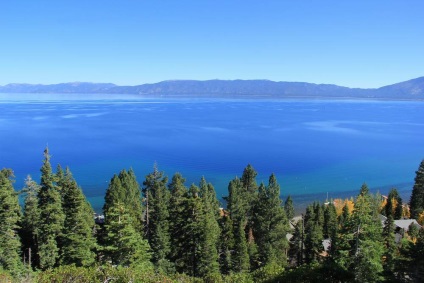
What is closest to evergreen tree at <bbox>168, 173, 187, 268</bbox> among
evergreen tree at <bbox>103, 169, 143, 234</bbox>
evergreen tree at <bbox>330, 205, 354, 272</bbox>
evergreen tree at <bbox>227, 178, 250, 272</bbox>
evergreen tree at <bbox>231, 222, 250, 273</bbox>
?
evergreen tree at <bbox>103, 169, 143, 234</bbox>

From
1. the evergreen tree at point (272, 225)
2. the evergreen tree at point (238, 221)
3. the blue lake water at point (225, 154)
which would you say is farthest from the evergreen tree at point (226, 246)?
the blue lake water at point (225, 154)

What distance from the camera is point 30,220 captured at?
1072 inches

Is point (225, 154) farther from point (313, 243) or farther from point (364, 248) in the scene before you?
point (364, 248)

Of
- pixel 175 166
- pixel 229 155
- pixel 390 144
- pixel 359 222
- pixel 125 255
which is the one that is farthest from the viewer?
pixel 390 144

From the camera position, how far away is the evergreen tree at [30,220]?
87.0 feet

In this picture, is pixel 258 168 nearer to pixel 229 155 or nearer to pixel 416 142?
pixel 229 155

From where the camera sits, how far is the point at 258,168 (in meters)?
89.7

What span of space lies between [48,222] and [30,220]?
268cm

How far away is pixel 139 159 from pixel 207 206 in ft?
217

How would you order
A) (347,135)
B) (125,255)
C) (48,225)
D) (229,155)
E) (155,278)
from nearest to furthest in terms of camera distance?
(155,278)
(125,255)
(48,225)
(229,155)
(347,135)

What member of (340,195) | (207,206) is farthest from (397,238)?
(340,195)

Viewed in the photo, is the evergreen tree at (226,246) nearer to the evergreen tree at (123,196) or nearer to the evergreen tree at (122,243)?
the evergreen tree at (123,196)

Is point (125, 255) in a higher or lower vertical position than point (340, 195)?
higher

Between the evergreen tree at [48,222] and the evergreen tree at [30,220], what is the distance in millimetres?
722
